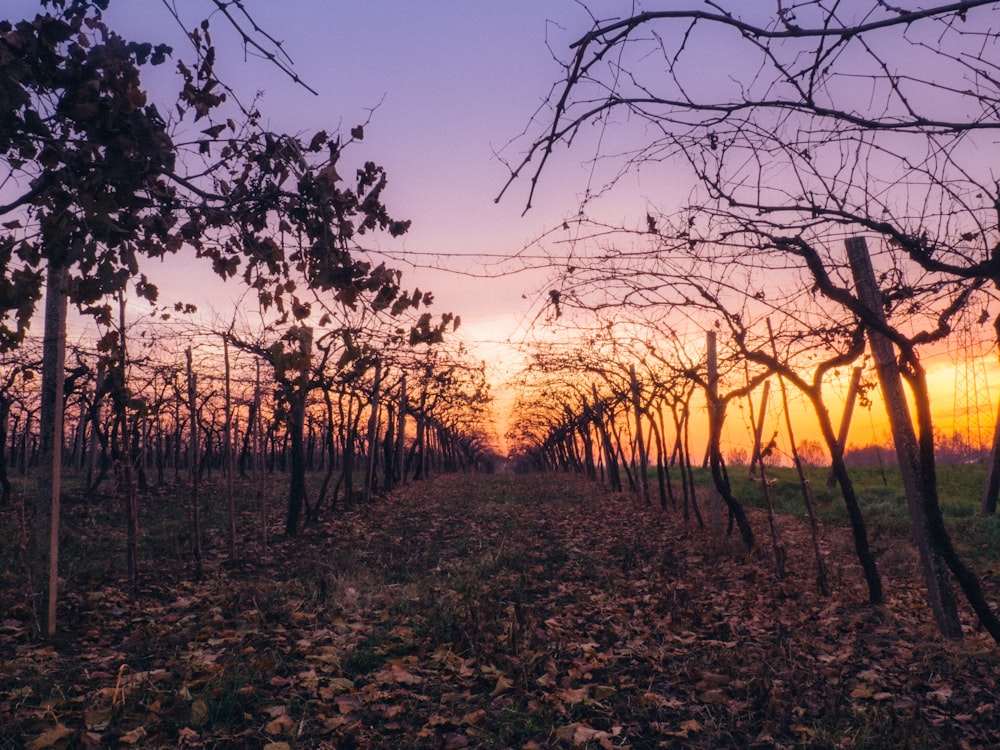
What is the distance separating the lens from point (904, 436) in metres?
5.88

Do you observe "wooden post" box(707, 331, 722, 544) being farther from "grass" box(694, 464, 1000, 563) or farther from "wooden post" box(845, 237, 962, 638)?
"wooden post" box(845, 237, 962, 638)

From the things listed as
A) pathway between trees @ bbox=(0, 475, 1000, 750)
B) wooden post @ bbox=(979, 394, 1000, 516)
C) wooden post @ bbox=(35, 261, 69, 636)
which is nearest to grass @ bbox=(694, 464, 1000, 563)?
wooden post @ bbox=(979, 394, 1000, 516)

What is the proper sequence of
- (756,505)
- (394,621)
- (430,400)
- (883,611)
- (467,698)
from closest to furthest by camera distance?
(467,698) < (394,621) < (883,611) < (756,505) < (430,400)

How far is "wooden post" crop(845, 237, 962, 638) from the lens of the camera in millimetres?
5727

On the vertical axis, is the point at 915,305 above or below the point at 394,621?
above

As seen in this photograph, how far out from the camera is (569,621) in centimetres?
637

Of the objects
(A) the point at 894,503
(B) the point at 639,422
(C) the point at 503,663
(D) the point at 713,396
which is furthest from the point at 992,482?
(C) the point at 503,663

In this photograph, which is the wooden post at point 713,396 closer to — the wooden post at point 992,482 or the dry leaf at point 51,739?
the wooden post at point 992,482

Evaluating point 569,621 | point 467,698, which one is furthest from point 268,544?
point 467,698

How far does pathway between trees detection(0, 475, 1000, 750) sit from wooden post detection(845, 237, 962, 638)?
364 millimetres

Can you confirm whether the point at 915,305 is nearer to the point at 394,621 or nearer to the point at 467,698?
the point at 467,698

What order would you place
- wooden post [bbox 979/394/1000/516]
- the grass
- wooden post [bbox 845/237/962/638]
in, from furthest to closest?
wooden post [bbox 979/394/1000/516]
the grass
wooden post [bbox 845/237/962/638]

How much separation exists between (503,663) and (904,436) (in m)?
4.23

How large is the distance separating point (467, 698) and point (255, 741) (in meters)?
1.41
